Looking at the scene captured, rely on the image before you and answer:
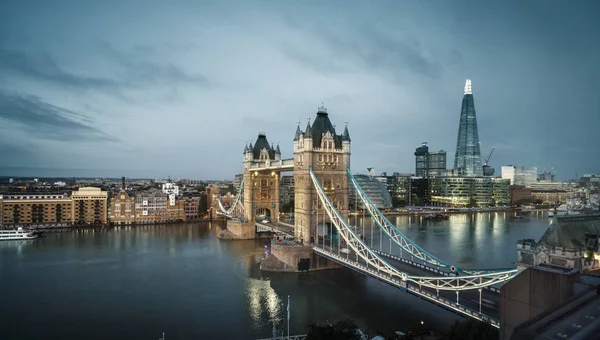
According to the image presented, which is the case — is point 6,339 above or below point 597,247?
below

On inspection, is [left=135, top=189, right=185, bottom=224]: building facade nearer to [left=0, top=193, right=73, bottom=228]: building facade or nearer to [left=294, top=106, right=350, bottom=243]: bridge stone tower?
[left=0, top=193, right=73, bottom=228]: building facade

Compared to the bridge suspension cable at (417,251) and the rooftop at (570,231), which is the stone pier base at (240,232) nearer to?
the bridge suspension cable at (417,251)

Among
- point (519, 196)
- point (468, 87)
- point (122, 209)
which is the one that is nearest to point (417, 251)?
point (122, 209)

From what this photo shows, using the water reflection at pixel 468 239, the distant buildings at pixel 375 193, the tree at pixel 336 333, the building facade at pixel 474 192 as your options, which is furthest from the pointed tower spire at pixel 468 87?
the tree at pixel 336 333

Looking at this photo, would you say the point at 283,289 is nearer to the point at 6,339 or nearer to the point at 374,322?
the point at 374,322

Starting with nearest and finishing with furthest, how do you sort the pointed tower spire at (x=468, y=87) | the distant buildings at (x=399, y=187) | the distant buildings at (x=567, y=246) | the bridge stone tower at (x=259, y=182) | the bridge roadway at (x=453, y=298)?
the bridge roadway at (x=453, y=298) → the distant buildings at (x=567, y=246) → the bridge stone tower at (x=259, y=182) → the distant buildings at (x=399, y=187) → the pointed tower spire at (x=468, y=87)

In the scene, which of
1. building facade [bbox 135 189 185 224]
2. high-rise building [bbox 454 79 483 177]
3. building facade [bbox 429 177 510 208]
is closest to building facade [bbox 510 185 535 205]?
building facade [bbox 429 177 510 208]

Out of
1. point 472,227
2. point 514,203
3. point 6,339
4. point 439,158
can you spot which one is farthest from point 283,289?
point 439,158
